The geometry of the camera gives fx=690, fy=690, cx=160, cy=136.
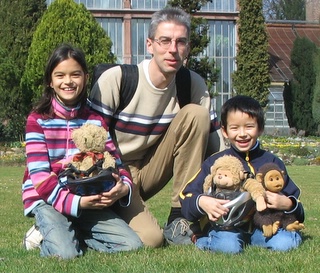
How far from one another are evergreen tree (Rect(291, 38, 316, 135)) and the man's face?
2696cm

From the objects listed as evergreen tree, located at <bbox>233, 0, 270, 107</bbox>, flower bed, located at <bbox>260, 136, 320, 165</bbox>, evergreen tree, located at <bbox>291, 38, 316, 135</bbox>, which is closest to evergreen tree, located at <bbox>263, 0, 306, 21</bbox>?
evergreen tree, located at <bbox>291, 38, 316, 135</bbox>

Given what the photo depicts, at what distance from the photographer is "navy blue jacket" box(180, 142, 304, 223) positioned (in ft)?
14.3

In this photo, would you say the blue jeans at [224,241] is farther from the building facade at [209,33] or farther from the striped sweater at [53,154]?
the building facade at [209,33]

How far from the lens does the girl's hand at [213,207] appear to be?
13.5 feet

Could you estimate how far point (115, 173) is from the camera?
4.34 meters

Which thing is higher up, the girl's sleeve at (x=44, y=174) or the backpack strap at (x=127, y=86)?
the backpack strap at (x=127, y=86)

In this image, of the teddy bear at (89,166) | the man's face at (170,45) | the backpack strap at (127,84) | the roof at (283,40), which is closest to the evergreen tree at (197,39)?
the roof at (283,40)

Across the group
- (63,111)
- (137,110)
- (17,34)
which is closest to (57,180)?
(63,111)

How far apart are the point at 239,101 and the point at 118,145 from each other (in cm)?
102

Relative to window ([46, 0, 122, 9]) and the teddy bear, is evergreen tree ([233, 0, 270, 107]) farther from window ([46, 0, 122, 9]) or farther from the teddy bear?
the teddy bear

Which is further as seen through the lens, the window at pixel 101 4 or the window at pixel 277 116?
the window at pixel 277 116

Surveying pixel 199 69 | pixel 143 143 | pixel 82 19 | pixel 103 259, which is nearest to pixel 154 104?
pixel 143 143

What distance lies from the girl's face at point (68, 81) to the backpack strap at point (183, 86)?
82 cm

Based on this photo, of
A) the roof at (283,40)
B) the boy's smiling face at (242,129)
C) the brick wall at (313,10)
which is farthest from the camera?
the brick wall at (313,10)
